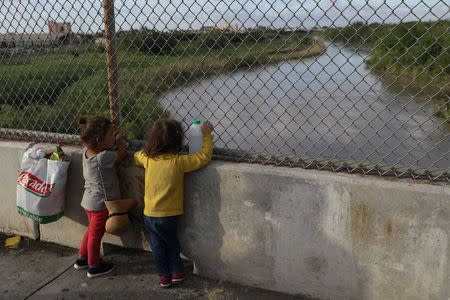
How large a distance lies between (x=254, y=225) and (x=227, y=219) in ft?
0.71

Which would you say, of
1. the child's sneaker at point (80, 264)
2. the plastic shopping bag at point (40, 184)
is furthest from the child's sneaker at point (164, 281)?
the plastic shopping bag at point (40, 184)

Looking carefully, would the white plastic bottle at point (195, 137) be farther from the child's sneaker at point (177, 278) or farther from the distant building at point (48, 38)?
the distant building at point (48, 38)

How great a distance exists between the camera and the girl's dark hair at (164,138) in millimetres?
2828

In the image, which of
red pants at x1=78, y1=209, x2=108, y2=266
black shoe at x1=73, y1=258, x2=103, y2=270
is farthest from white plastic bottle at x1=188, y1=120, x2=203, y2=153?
black shoe at x1=73, y1=258, x2=103, y2=270

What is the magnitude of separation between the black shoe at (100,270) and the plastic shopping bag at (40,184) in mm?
582

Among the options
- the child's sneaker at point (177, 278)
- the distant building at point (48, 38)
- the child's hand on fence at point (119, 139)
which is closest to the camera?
the child's sneaker at point (177, 278)

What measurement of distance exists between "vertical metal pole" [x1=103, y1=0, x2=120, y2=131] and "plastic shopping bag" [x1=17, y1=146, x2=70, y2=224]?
61 cm

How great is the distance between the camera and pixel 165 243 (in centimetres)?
303

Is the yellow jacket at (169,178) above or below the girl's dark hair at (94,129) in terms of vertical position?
below

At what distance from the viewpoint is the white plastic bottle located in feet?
9.40

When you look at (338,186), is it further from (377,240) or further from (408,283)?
(408,283)

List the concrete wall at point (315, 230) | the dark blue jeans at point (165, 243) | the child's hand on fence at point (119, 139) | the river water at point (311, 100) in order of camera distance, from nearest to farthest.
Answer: the concrete wall at point (315, 230) → the river water at point (311, 100) → the dark blue jeans at point (165, 243) → the child's hand on fence at point (119, 139)

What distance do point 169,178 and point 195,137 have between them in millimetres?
363

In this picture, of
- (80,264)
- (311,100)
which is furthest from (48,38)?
(311,100)
